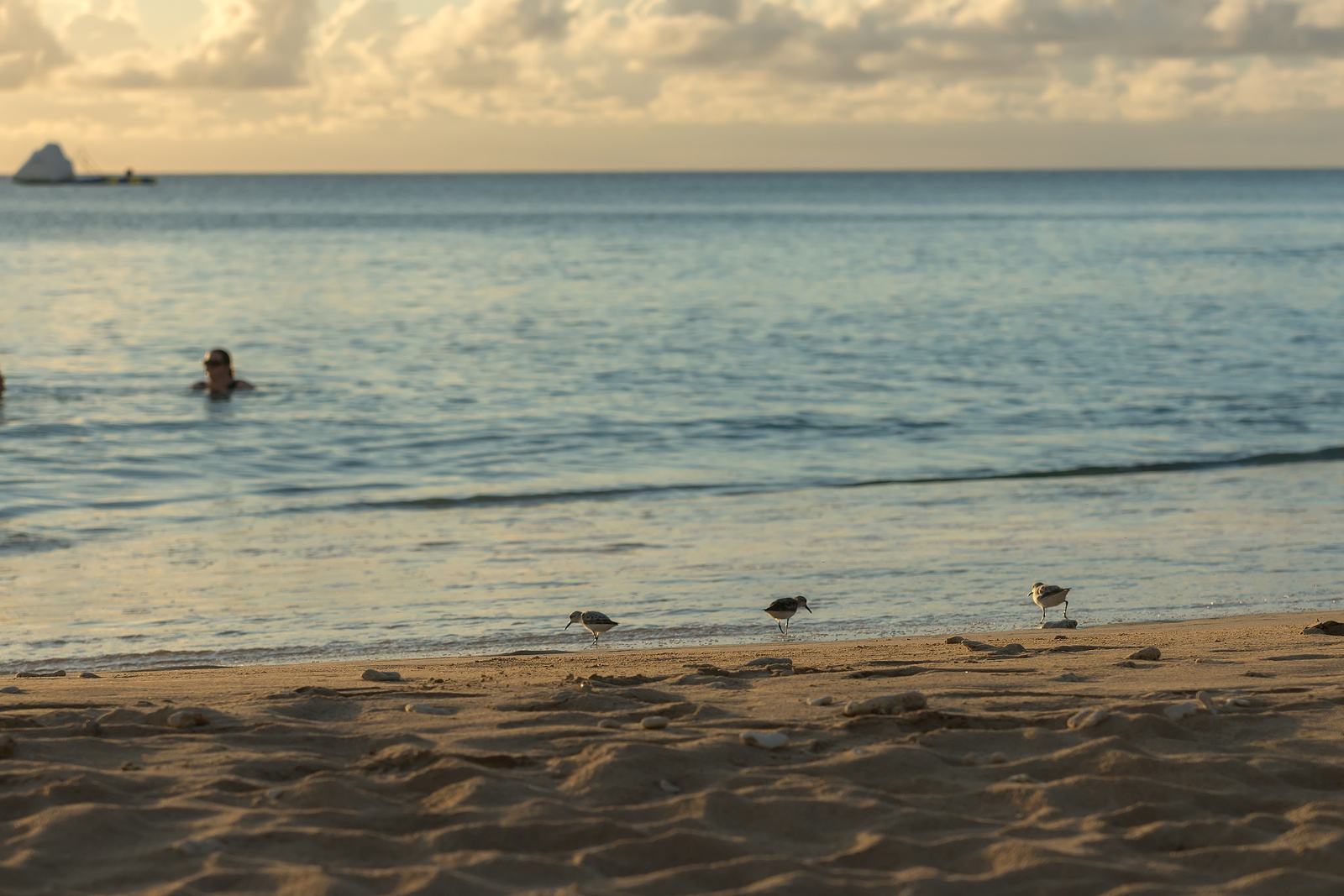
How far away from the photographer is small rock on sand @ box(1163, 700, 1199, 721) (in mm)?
5070

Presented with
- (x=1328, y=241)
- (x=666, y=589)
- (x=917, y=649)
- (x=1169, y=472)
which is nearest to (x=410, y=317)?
(x=1169, y=472)

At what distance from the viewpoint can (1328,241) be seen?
67.2 metres

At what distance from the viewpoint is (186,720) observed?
510 centimetres

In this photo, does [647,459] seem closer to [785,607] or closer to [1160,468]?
[1160,468]

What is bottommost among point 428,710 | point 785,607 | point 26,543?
point 26,543

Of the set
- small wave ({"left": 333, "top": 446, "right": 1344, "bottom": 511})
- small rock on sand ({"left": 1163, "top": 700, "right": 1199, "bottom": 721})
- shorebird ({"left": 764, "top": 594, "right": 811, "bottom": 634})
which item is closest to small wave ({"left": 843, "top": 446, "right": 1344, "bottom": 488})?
small wave ({"left": 333, "top": 446, "right": 1344, "bottom": 511})

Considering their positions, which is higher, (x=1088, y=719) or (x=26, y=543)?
(x=1088, y=719)

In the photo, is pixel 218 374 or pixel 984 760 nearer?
pixel 984 760

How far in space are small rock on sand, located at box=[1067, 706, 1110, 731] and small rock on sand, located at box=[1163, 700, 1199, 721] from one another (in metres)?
0.24

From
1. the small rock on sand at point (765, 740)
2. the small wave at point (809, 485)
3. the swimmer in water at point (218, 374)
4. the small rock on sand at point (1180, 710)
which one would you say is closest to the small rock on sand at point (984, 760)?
the small rock on sand at point (765, 740)

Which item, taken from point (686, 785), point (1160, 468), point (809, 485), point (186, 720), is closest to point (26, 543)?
point (186, 720)

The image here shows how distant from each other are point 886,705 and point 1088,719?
80 centimetres

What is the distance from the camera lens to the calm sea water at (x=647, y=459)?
9.03 metres

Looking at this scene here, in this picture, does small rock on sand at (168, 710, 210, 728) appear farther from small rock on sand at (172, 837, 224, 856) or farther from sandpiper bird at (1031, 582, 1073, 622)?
sandpiper bird at (1031, 582, 1073, 622)
